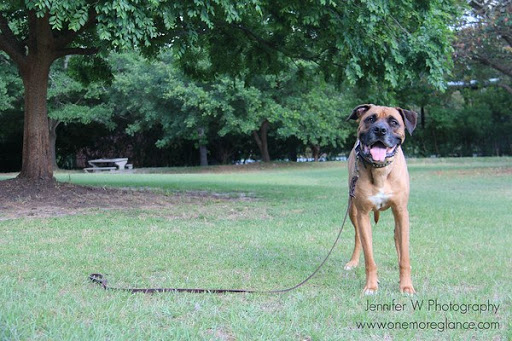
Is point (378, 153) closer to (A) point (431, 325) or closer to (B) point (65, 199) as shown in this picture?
(A) point (431, 325)

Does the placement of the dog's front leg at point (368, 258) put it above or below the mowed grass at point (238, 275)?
above

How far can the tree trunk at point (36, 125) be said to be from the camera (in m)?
11.2

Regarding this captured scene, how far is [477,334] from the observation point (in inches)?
133

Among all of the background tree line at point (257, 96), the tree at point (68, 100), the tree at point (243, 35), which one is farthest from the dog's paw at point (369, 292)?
the tree at point (68, 100)

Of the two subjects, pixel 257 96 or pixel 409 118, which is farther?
pixel 257 96

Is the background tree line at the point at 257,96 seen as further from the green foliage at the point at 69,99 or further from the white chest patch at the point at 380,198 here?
the white chest patch at the point at 380,198

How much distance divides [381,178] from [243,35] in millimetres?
8434

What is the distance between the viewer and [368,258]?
14.2 ft

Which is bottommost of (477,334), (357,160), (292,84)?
(477,334)

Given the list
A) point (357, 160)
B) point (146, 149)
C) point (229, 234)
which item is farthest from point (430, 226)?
point (146, 149)

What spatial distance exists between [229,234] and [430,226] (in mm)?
3102

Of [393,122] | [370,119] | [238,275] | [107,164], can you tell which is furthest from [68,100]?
[393,122]

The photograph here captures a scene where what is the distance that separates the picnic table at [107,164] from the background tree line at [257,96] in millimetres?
2135

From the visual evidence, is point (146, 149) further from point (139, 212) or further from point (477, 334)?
point (477, 334)
